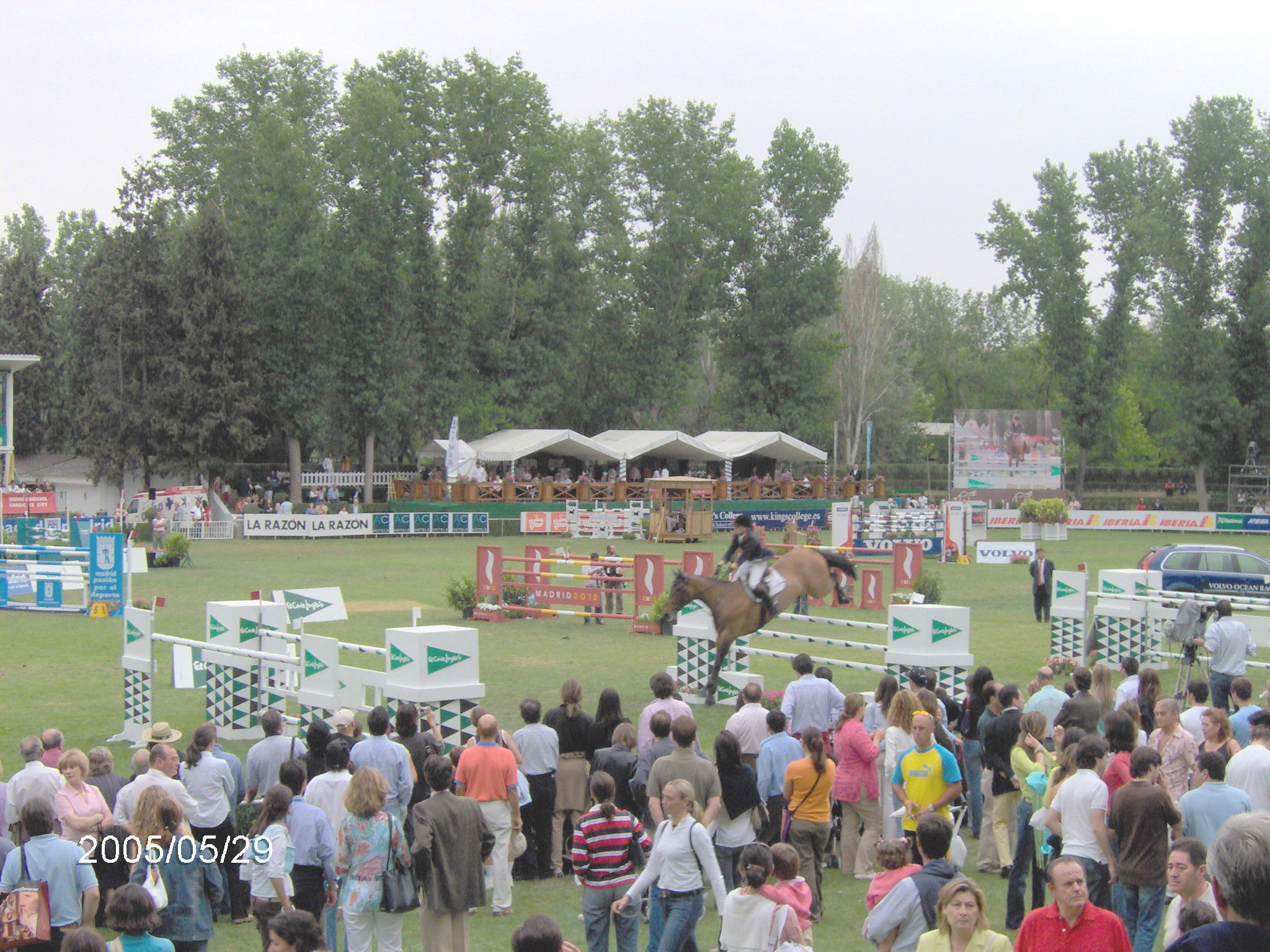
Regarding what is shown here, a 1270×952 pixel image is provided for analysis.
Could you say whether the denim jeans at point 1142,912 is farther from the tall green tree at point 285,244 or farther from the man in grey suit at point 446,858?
the tall green tree at point 285,244

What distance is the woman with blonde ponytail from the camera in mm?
7660

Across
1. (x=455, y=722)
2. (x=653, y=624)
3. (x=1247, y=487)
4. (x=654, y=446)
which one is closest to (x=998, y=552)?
(x=653, y=624)

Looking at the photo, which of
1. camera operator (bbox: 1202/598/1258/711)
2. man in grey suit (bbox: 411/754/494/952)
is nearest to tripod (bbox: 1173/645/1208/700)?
camera operator (bbox: 1202/598/1258/711)

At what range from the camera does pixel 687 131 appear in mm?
61906

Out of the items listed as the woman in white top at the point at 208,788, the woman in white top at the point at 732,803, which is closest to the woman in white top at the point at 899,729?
the woman in white top at the point at 732,803

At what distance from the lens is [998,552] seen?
111 feet

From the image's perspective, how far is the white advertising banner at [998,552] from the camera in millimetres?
33719

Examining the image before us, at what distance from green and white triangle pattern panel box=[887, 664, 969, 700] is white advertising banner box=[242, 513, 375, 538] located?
105 ft

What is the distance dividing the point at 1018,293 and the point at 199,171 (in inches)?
1651

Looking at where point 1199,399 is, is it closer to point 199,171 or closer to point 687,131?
point 687,131

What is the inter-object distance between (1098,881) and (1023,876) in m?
1.09

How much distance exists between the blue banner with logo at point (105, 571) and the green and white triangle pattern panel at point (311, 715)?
12.8m

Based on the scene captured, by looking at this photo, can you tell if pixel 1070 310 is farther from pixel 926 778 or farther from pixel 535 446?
pixel 926 778

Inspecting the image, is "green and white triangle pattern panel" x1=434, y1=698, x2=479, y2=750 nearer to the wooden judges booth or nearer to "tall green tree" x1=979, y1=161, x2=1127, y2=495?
the wooden judges booth
